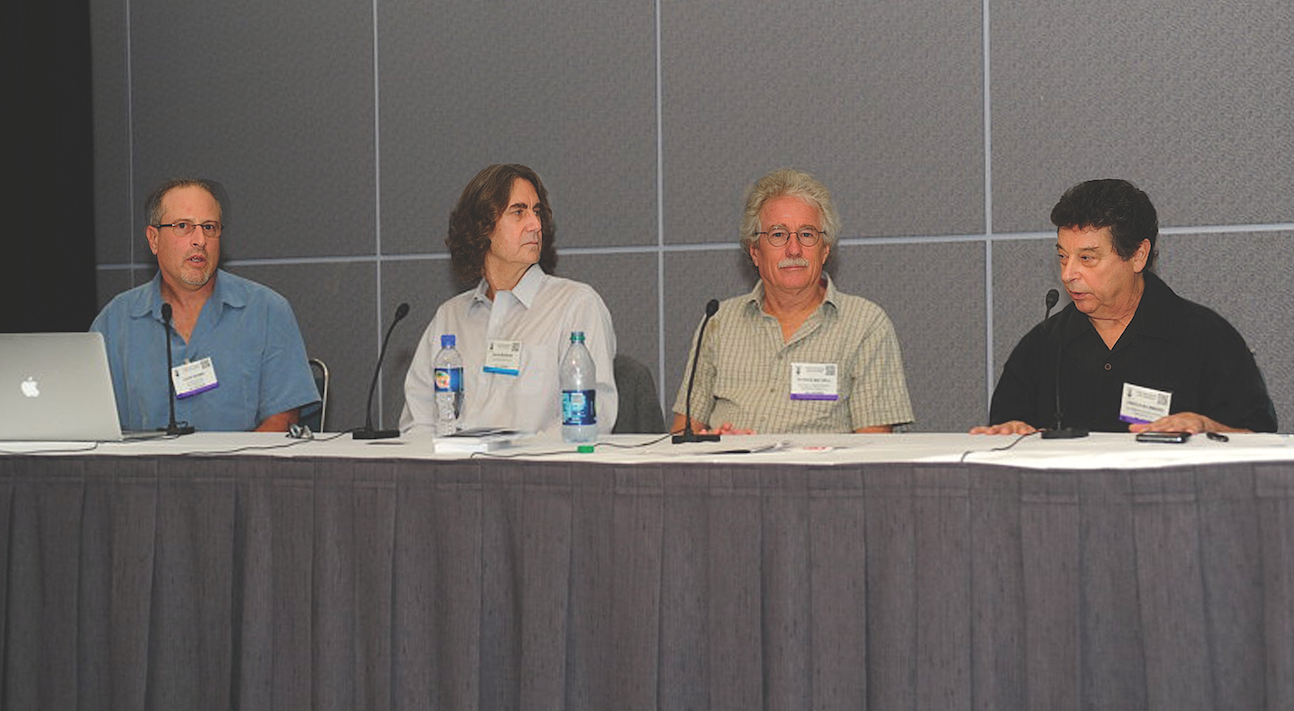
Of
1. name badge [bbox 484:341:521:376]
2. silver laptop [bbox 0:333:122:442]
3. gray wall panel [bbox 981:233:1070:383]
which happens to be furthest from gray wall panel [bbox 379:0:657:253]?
silver laptop [bbox 0:333:122:442]

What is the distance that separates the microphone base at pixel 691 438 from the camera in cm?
254

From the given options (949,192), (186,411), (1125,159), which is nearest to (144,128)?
(186,411)

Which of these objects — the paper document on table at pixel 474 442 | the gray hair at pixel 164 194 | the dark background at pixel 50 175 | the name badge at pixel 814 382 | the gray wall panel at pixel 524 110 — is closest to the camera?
the paper document on table at pixel 474 442

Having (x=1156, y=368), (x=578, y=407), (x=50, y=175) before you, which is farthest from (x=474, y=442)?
(x=50, y=175)

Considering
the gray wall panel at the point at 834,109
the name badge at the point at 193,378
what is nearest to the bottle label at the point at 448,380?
the name badge at the point at 193,378

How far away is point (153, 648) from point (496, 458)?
733 millimetres

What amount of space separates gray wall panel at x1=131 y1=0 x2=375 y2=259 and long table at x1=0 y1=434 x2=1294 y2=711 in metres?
2.05

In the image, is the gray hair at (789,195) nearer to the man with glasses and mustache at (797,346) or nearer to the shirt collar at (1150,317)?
the man with glasses and mustache at (797,346)

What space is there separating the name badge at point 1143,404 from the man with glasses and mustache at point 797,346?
52 centimetres

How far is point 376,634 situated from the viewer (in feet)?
7.04

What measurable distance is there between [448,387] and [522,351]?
0.84ft

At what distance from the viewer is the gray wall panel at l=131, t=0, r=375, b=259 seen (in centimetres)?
431

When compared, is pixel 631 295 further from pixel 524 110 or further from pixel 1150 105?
pixel 1150 105

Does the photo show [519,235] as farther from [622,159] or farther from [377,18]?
[377,18]
